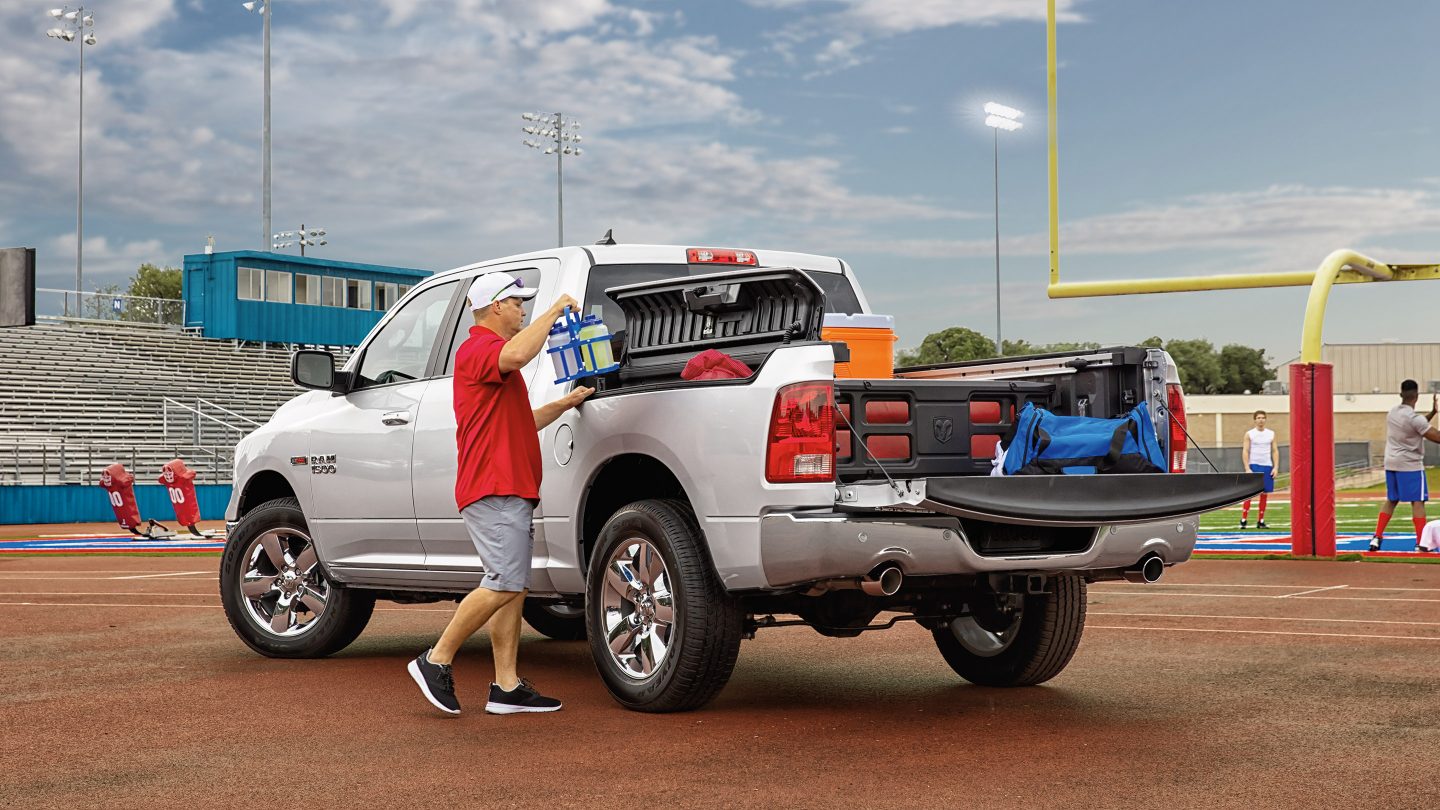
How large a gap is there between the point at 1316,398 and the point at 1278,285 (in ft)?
16.8

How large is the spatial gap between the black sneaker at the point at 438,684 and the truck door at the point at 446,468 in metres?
0.78

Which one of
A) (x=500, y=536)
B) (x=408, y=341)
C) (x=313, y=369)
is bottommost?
(x=500, y=536)

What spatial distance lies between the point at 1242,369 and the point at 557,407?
443ft

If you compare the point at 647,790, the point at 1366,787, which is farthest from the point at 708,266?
the point at 1366,787

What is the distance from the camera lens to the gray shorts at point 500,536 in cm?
694

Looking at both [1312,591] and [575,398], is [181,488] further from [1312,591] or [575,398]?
[575,398]

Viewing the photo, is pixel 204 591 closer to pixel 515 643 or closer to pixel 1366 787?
pixel 515 643

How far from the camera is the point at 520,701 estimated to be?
7.03 m

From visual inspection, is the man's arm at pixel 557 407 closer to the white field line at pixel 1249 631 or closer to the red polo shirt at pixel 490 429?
the red polo shirt at pixel 490 429

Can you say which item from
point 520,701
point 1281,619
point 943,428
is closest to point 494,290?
point 520,701

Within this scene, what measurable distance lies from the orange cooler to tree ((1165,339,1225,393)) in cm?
12254

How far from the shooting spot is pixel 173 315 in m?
58.0

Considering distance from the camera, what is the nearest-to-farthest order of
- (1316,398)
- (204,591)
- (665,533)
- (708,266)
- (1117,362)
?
(665,533)
(1117,362)
(708,266)
(204,591)
(1316,398)

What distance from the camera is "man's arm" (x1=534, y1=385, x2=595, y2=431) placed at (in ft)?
23.4
